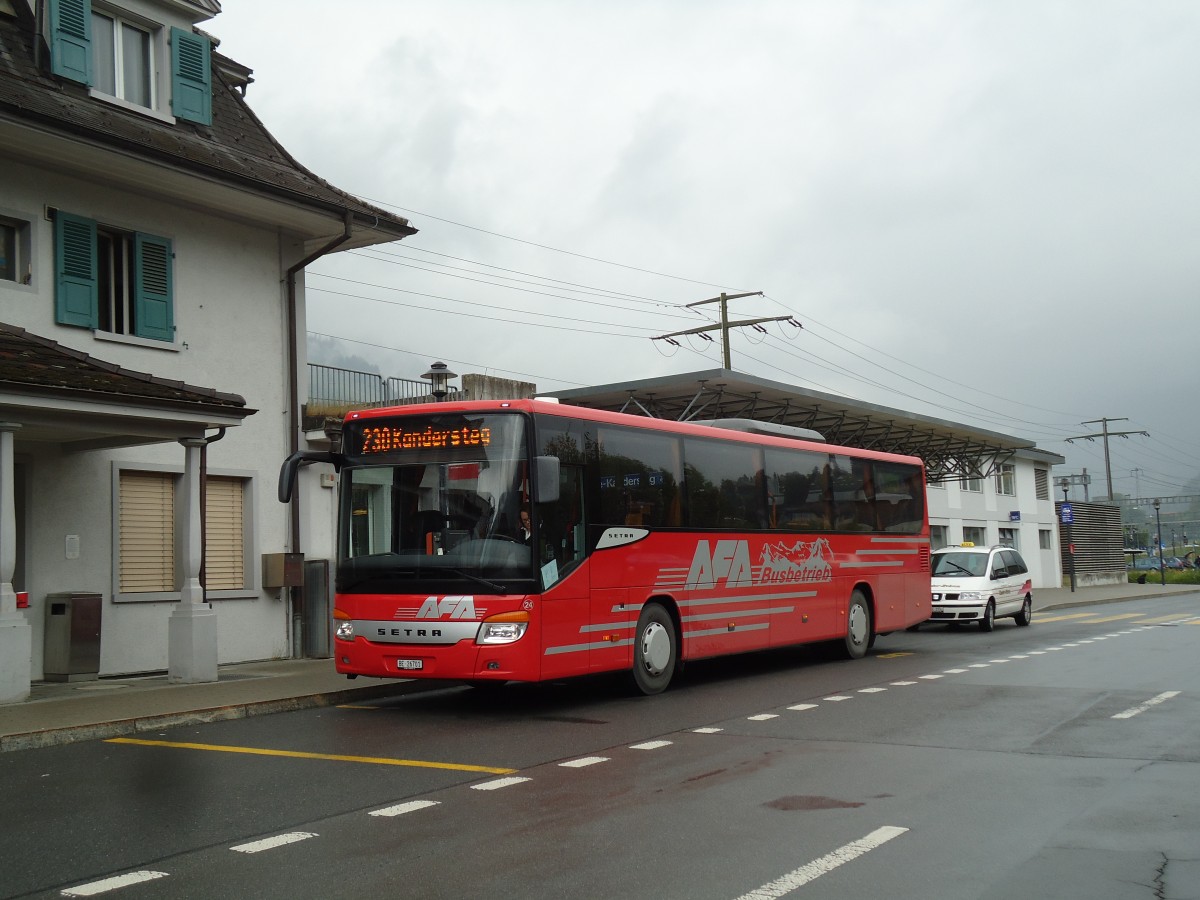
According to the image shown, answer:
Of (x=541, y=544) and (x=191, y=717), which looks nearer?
(x=191, y=717)

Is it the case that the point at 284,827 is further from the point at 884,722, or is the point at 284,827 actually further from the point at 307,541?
the point at 307,541

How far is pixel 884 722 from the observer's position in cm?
1091

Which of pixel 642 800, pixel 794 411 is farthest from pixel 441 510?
pixel 794 411

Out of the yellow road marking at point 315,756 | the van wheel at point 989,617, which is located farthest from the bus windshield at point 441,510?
the van wheel at point 989,617

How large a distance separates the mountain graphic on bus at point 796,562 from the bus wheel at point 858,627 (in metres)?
1.14

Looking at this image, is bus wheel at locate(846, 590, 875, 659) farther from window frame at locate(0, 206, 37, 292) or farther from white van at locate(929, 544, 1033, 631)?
window frame at locate(0, 206, 37, 292)

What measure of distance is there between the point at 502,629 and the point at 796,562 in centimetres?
627

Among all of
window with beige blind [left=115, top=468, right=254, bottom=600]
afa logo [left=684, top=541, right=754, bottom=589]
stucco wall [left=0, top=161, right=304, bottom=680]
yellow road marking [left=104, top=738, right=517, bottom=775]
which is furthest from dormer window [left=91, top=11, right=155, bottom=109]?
afa logo [left=684, top=541, right=754, bottom=589]

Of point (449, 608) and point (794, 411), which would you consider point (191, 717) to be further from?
point (794, 411)

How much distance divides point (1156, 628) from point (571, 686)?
1476 cm

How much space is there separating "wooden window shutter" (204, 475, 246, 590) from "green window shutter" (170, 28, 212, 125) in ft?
17.5

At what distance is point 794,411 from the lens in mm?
30203

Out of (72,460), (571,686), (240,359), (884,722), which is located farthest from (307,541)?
(884,722)

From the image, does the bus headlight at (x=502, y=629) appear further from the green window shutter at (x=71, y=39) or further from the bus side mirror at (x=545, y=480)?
the green window shutter at (x=71, y=39)
